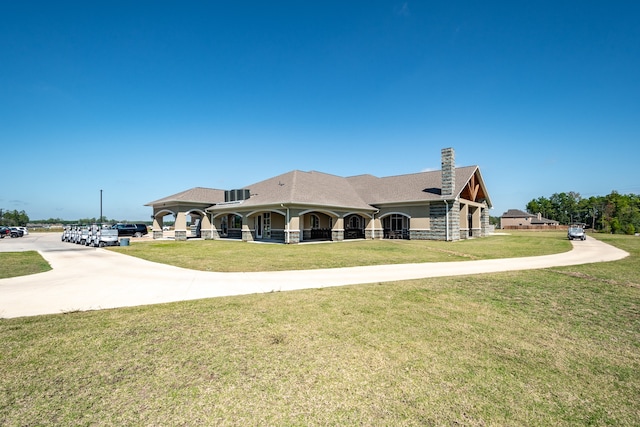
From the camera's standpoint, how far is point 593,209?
252ft

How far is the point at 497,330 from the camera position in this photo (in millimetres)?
5805

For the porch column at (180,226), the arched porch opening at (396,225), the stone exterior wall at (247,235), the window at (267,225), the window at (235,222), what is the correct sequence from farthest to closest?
the window at (235,222)
the porch column at (180,226)
the arched porch opening at (396,225)
the window at (267,225)
the stone exterior wall at (247,235)

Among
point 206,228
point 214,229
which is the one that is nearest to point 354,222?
point 214,229

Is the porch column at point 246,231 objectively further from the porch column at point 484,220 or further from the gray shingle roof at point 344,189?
the porch column at point 484,220

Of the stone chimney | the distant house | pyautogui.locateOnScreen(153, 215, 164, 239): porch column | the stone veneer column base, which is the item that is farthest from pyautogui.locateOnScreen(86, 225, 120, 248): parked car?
the distant house

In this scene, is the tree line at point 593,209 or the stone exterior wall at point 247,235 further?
the tree line at point 593,209

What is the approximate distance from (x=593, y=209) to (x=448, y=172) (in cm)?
7367

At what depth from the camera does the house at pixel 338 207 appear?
1062 inches

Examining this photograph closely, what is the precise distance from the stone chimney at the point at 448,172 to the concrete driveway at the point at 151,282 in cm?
1346

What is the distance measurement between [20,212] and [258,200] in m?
128

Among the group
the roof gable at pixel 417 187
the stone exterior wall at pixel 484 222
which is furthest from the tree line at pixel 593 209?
the roof gable at pixel 417 187

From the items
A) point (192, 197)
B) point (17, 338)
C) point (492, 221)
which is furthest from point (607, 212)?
point (17, 338)

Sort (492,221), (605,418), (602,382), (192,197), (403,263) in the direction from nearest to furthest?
(605,418), (602,382), (403,263), (192,197), (492,221)

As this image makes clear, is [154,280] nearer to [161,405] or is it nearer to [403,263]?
[161,405]
